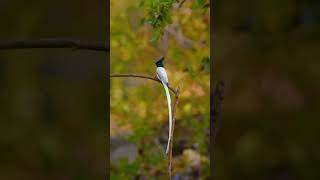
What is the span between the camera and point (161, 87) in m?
1.15

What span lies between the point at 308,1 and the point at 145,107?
0.41 meters

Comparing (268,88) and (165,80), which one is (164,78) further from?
→ (268,88)

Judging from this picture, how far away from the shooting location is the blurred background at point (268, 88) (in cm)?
109

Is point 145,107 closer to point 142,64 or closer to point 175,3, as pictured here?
point 142,64

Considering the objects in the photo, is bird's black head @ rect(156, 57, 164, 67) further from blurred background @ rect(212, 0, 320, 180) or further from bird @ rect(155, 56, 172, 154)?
blurred background @ rect(212, 0, 320, 180)

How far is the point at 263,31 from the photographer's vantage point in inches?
43.4

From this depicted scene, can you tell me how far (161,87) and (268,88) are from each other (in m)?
0.22
